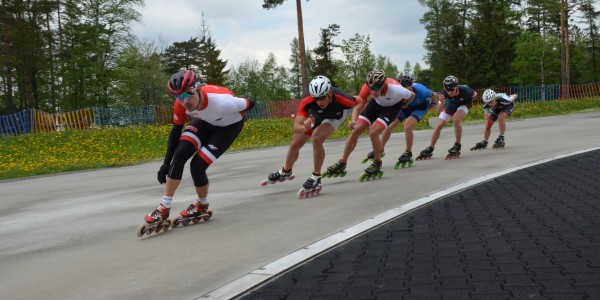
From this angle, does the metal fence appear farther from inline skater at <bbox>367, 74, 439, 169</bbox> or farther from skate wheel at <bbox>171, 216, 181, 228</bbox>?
skate wheel at <bbox>171, 216, 181, 228</bbox>

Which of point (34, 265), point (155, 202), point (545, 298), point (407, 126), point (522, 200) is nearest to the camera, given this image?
point (545, 298)

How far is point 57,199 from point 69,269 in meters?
5.48

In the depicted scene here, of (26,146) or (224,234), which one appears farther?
(26,146)

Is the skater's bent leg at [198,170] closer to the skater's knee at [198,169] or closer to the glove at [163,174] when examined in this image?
the skater's knee at [198,169]

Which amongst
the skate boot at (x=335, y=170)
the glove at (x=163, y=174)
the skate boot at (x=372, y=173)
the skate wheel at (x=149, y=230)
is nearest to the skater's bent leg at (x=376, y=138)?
the skate boot at (x=372, y=173)

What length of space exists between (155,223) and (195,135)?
1.17 meters

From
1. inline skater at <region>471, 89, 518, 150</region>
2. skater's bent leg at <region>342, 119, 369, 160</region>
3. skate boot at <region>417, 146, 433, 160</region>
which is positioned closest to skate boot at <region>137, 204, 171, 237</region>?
skater's bent leg at <region>342, 119, 369, 160</region>

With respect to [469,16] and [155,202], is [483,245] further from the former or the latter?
[469,16]

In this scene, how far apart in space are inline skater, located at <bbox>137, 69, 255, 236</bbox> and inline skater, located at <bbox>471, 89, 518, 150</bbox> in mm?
8602

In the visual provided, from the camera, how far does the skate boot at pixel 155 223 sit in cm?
564

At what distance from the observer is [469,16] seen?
6981 cm

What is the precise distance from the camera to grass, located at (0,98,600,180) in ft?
55.5

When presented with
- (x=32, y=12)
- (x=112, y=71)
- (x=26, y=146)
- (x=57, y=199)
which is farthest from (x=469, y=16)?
(x=57, y=199)

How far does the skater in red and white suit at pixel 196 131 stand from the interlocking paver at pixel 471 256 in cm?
224
